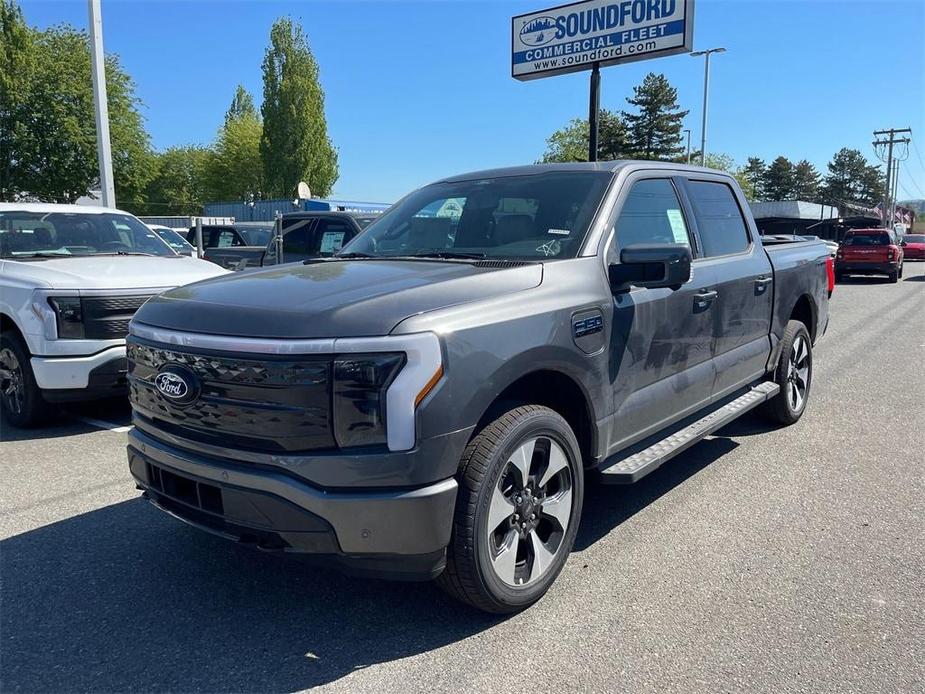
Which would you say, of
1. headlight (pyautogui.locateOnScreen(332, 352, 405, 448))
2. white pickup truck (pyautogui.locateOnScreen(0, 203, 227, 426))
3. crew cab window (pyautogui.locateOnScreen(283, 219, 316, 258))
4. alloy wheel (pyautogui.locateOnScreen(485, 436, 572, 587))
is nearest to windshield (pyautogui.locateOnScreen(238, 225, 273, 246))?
crew cab window (pyautogui.locateOnScreen(283, 219, 316, 258))

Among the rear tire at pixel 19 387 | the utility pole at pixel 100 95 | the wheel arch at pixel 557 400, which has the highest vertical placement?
the utility pole at pixel 100 95

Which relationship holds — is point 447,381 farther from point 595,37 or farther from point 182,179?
point 182,179

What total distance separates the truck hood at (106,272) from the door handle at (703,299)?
13.7ft

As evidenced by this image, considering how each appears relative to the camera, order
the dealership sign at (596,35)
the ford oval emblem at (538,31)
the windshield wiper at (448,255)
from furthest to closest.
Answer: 1. the ford oval emblem at (538,31)
2. the dealership sign at (596,35)
3. the windshield wiper at (448,255)

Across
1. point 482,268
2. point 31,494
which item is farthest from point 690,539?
point 31,494

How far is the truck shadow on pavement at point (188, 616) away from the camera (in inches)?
103

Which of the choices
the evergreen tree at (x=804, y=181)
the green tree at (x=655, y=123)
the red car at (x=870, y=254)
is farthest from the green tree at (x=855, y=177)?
the red car at (x=870, y=254)

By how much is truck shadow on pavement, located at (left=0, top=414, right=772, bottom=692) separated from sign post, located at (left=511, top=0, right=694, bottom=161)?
15.9 meters

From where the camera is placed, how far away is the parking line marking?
5.75 meters

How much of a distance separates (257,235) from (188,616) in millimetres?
14356

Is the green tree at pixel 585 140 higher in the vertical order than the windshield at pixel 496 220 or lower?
higher

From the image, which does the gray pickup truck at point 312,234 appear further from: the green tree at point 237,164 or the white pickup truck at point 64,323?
the green tree at point 237,164

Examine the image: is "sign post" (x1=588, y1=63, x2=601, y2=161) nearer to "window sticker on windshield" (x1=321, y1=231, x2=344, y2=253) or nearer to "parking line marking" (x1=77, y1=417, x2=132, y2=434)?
"window sticker on windshield" (x1=321, y1=231, x2=344, y2=253)

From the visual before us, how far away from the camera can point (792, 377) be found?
225 inches
